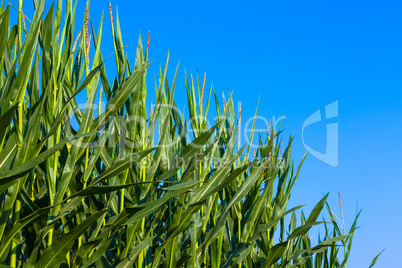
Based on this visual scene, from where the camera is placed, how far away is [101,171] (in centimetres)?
147

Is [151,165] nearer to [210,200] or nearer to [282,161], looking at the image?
[210,200]

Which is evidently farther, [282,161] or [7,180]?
[282,161]

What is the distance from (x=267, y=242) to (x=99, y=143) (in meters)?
0.92

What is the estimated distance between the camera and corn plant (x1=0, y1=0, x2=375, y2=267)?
1.12m

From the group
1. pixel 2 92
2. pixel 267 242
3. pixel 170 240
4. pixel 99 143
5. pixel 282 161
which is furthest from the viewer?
pixel 282 161

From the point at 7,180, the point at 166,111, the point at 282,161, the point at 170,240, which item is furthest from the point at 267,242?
the point at 7,180

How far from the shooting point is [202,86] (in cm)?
189

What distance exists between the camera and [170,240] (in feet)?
4.67

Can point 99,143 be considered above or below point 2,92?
below

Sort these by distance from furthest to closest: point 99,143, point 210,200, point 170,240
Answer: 1. point 210,200
2. point 170,240
3. point 99,143

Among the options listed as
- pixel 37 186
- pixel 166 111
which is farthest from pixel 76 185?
pixel 166 111

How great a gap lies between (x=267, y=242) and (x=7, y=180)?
120 cm

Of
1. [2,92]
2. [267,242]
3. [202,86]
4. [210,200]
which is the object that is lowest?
[267,242]

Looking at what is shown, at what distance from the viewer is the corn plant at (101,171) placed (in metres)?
1.12
